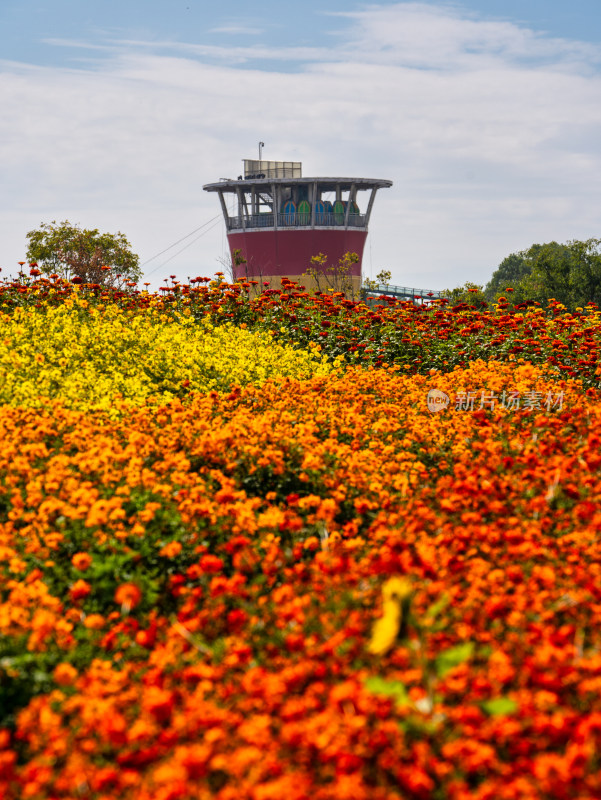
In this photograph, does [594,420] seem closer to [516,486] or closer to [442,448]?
[442,448]

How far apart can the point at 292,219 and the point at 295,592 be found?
155ft

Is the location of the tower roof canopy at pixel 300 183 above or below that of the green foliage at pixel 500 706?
above

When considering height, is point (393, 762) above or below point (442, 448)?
below

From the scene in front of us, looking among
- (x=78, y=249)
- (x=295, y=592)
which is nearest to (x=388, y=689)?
(x=295, y=592)

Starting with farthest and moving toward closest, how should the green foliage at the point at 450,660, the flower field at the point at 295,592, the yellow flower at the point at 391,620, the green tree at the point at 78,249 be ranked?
the green tree at the point at 78,249 < the green foliage at the point at 450,660 < the flower field at the point at 295,592 < the yellow flower at the point at 391,620

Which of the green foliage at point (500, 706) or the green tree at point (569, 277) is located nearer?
the green foliage at point (500, 706)

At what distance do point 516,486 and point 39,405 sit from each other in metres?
4.51

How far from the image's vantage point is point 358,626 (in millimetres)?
3166

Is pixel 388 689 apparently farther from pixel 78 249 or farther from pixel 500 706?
pixel 78 249

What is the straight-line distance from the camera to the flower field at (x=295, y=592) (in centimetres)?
261

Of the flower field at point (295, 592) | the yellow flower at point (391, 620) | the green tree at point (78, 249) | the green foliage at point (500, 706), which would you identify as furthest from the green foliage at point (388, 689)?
the green tree at point (78, 249)

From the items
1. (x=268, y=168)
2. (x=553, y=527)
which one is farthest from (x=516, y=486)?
(x=268, y=168)

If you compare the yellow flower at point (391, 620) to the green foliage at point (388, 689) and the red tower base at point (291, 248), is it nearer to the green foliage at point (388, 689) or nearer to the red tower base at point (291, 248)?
the green foliage at point (388, 689)

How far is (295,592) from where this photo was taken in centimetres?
375
